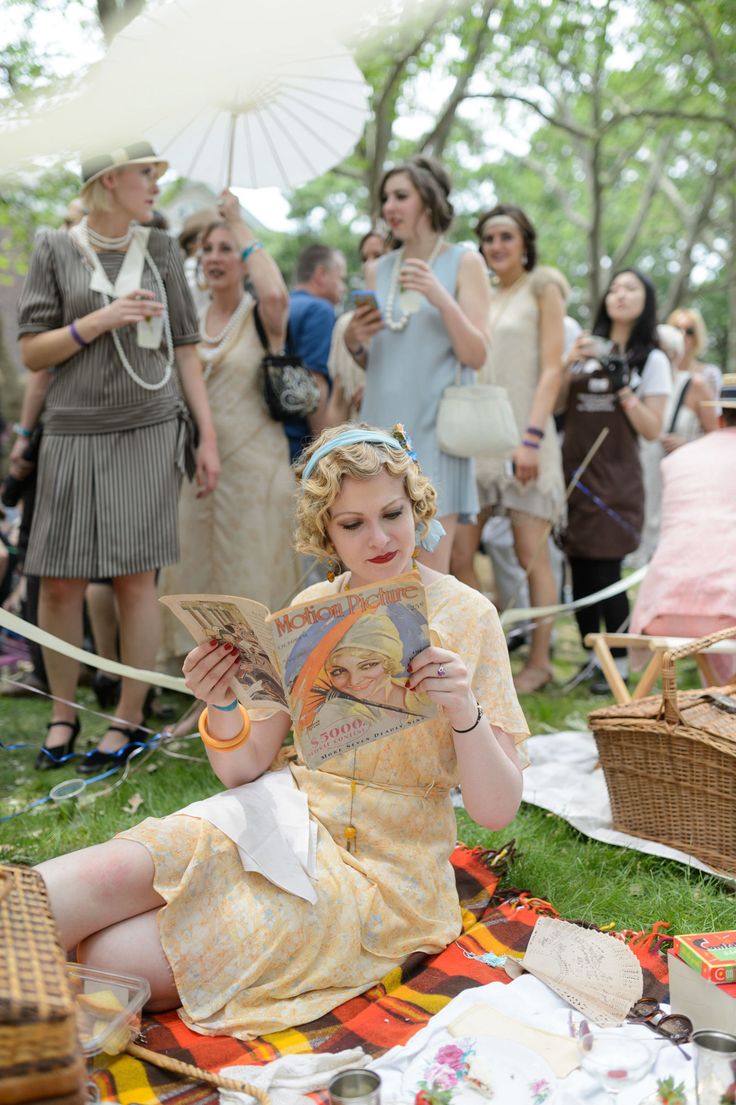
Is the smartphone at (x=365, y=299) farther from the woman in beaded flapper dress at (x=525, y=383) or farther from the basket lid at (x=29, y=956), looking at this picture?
the basket lid at (x=29, y=956)

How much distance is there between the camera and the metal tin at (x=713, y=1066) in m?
1.59

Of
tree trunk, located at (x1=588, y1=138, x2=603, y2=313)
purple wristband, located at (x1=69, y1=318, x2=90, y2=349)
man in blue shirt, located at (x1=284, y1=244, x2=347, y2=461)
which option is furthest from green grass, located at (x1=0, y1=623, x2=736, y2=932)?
tree trunk, located at (x1=588, y1=138, x2=603, y2=313)

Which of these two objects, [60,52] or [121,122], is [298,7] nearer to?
[121,122]

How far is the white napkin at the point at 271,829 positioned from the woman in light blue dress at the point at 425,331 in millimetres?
1841

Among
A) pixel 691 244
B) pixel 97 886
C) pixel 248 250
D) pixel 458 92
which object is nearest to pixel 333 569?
pixel 97 886

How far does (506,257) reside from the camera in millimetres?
4727

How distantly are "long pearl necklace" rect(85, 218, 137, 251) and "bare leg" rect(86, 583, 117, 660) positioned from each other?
150 cm

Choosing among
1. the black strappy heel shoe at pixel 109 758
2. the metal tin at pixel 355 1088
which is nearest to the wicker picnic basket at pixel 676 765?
the metal tin at pixel 355 1088

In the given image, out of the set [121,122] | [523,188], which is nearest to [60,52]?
[121,122]

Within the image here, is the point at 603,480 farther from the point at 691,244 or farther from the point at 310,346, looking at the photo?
the point at 691,244

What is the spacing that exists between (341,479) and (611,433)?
3042mm

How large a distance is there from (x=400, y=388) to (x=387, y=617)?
225cm

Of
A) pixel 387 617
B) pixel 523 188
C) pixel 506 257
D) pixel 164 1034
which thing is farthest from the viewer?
pixel 523 188

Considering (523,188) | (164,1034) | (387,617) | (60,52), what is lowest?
(164,1034)
